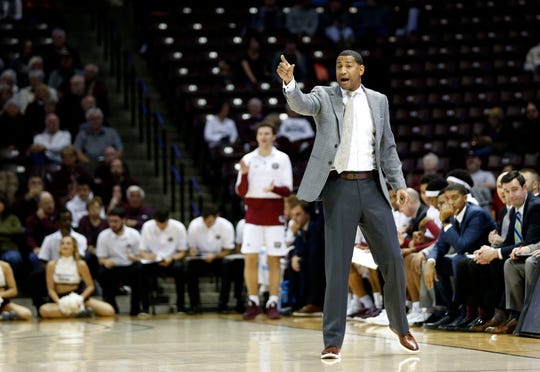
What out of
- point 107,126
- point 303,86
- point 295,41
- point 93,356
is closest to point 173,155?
point 107,126

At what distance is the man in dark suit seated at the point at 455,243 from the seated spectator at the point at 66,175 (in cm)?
607

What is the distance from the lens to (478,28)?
62.5ft

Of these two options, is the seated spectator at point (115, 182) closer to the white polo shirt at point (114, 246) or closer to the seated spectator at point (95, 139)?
the seated spectator at point (95, 139)

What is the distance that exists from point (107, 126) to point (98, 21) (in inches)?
138

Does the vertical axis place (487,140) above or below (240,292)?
above

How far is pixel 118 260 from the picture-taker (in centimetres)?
1288

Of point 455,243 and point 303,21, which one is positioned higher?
point 303,21

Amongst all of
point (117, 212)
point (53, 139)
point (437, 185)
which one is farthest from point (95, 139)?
point (437, 185)

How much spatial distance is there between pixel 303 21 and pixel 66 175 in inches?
242

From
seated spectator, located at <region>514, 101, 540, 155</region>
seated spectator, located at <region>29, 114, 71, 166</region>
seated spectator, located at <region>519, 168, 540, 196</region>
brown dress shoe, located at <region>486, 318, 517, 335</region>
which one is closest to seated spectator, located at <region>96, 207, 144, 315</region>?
seated spectator, located at <region>29, 114, 71, 166</region>

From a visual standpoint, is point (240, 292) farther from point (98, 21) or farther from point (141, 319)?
point (98, 21)

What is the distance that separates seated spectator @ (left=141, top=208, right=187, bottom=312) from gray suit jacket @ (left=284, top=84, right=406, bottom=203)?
600 centimetres

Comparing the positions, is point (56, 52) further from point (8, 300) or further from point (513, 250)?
point (513, 250)

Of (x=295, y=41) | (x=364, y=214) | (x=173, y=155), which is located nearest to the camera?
(x=364, y=214)
